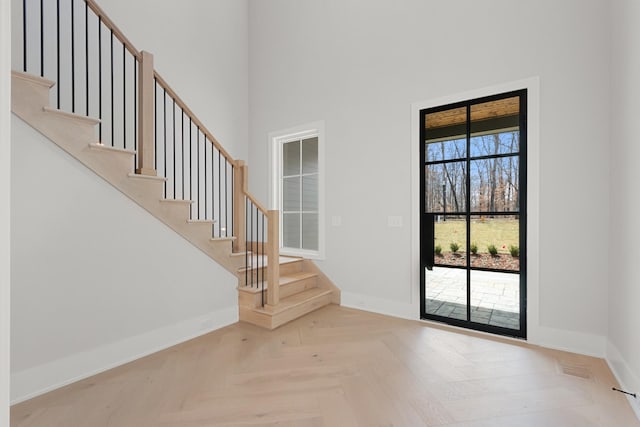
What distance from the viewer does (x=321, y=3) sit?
3.93m

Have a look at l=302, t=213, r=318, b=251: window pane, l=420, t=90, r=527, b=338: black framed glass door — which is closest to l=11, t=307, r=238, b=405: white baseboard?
l=302, t=213, r=318, b=251: window pane

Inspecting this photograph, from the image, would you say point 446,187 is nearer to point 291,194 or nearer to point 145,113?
point 291,194

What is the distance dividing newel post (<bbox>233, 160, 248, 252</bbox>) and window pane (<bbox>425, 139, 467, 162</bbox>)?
2.03m

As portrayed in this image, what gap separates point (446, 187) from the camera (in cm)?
308

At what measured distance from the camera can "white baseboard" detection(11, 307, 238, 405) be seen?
1.87m

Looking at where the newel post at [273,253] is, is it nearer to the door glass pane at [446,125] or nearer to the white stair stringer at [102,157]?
the white stair stringer at [102,157]

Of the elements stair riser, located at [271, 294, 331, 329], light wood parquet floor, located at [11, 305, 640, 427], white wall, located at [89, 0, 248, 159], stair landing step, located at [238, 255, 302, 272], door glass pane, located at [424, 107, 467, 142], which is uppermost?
white wall, located at [89, 0, 248, 159]

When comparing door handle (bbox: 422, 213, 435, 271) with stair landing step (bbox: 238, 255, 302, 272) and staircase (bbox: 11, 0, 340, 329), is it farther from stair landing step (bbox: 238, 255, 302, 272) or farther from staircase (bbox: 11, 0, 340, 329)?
stair landing step (bbox: 238, 255, 302, 272)

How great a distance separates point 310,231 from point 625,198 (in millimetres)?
3111

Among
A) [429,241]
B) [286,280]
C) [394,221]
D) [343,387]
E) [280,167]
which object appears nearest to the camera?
[343,387]

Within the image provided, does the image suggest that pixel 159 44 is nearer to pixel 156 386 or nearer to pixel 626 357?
pixel 156 386

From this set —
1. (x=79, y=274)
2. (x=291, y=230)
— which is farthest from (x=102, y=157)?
(x=291, y=230)

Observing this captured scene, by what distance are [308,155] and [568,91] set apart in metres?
2.82

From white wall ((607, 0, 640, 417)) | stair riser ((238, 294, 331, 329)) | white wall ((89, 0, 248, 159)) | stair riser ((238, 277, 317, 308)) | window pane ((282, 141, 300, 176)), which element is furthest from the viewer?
window pane ((282, 141, 300, 176))
